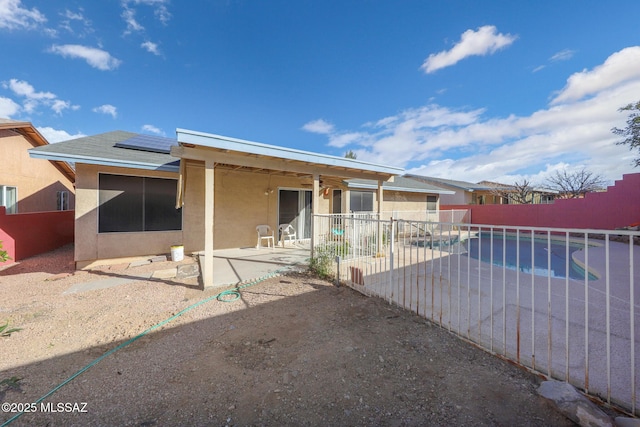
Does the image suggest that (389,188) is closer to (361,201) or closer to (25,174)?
(361,201)

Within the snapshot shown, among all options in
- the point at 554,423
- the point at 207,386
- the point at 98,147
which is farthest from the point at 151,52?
the point at 554,423

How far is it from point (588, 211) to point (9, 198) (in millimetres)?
27086

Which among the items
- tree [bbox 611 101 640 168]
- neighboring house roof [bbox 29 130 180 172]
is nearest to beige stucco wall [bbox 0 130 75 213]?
neighboring house roof [bbox 29 130 180 172]

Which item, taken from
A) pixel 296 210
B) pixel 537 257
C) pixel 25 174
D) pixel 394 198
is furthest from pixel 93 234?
pixel 537 257

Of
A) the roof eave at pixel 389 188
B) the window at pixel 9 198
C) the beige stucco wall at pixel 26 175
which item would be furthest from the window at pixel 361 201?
the beige stucco wall at pixel 26 175

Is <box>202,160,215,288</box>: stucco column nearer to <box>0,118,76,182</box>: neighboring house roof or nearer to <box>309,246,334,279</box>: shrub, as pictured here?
<box>309,246,334,279</box>: shrub

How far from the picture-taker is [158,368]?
2539 mm

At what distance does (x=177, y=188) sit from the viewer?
7.48 m

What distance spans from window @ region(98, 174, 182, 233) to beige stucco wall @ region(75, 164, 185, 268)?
0.14 meters

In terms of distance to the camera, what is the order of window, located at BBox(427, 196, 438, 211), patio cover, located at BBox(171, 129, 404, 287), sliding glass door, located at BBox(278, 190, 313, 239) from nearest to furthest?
patio cover, located at BBox(171, 129, 404, 287), sliding glass door, located at BBox(278, 190, 313, 239), window, located at BBox(427, 196, 438, 211)

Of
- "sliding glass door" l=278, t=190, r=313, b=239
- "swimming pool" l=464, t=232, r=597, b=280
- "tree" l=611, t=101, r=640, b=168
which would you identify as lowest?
"swimming pool" l=464, t=232, r=597, b=280

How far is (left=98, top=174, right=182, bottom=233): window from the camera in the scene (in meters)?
6.68

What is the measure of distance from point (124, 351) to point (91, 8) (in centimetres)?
1002

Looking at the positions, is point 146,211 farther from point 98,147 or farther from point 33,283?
point 33,283
